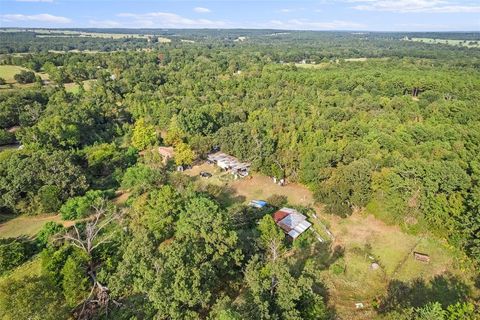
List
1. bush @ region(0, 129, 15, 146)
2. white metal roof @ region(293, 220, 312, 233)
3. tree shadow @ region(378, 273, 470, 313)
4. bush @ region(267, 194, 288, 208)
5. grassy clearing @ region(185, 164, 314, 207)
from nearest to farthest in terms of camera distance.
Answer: tree shadow @ region(378, 273, 470, 313) → white metal roof @ region(293, 220, 312, 233) → bush @ region(267, 194, 288, 208) → grassy clearing @ region(185, 164, 314, 207) → bush @ region(0, 129, 15, 146)

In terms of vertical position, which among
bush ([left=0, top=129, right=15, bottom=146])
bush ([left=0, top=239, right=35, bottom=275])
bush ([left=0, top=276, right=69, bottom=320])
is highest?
bush ([left=0, top=276, right=69, bottom=320])

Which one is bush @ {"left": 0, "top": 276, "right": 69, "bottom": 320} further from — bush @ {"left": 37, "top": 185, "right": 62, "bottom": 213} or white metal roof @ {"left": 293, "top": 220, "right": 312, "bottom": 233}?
white metal roof @ {"left": 293, "top": 220, "right": 312, "bottom": 233}

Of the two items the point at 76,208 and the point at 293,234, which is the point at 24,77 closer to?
the point at 76,208

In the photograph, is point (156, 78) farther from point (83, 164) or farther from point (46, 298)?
point (46, 298)

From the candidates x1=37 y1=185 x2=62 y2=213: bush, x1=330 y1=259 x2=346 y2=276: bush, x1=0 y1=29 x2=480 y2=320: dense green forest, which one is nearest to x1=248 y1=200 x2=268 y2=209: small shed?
x1=0 y1=29 x2=480 y2=320: dense green forest

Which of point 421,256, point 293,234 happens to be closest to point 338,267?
point 293,234

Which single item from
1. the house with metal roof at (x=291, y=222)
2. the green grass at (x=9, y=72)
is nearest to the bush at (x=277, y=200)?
the house with metal roof at (x=291, y=222)
